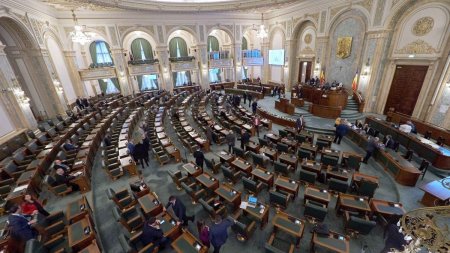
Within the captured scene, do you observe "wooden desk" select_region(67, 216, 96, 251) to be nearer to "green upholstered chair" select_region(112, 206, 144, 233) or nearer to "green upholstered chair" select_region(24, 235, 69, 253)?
"green upholstered chair" select_region(24, 235, 69, 253)

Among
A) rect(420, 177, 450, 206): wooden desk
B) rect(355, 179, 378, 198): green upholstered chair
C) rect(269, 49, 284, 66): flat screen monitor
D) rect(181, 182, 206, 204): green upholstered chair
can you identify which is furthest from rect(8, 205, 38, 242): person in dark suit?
rect(269, 49, 284, 66): flat screen monitor

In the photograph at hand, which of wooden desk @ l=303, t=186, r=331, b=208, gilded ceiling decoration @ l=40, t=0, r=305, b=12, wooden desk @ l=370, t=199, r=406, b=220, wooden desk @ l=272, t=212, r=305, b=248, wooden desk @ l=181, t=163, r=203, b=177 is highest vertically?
gilded ceiling decoration @ l=40, t=0, r=305, b=12

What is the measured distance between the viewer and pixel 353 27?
49.8ft

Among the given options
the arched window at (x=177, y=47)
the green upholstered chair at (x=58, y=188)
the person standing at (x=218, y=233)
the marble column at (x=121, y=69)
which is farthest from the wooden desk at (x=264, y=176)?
the arched window at (x=177, y=47)

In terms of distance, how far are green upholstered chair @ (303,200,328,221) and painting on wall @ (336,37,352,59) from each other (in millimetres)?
14545

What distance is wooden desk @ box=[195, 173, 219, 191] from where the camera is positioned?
6931 millimetres

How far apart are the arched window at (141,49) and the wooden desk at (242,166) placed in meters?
22.6

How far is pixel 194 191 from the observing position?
22.9ft

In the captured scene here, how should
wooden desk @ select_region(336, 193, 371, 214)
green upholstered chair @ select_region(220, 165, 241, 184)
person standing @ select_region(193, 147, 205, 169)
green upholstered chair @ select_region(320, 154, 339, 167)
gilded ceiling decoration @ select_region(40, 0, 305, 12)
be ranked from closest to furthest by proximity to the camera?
wooden desk @ select_region(336, 193, 371, 214) < green upholstered chair @ select_region(220, 165, 241, 184) < green upholstered chair @ select_region(320, 154, 339, 167) < person standing @ select_region(193, 147, 205, 169) < gilded ceiling decoration @ select_region(40, 0, 305, 12)

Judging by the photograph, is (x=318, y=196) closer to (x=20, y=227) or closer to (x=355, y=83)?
(x=20, y=227)

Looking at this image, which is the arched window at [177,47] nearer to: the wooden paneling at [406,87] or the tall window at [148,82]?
the tall window at [148,82]

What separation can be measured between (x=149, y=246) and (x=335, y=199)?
6062 millimetres

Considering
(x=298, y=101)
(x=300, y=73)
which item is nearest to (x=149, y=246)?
(x=298, y=101)

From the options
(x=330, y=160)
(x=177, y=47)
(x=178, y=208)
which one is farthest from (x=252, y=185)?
(x=177, y=47)
